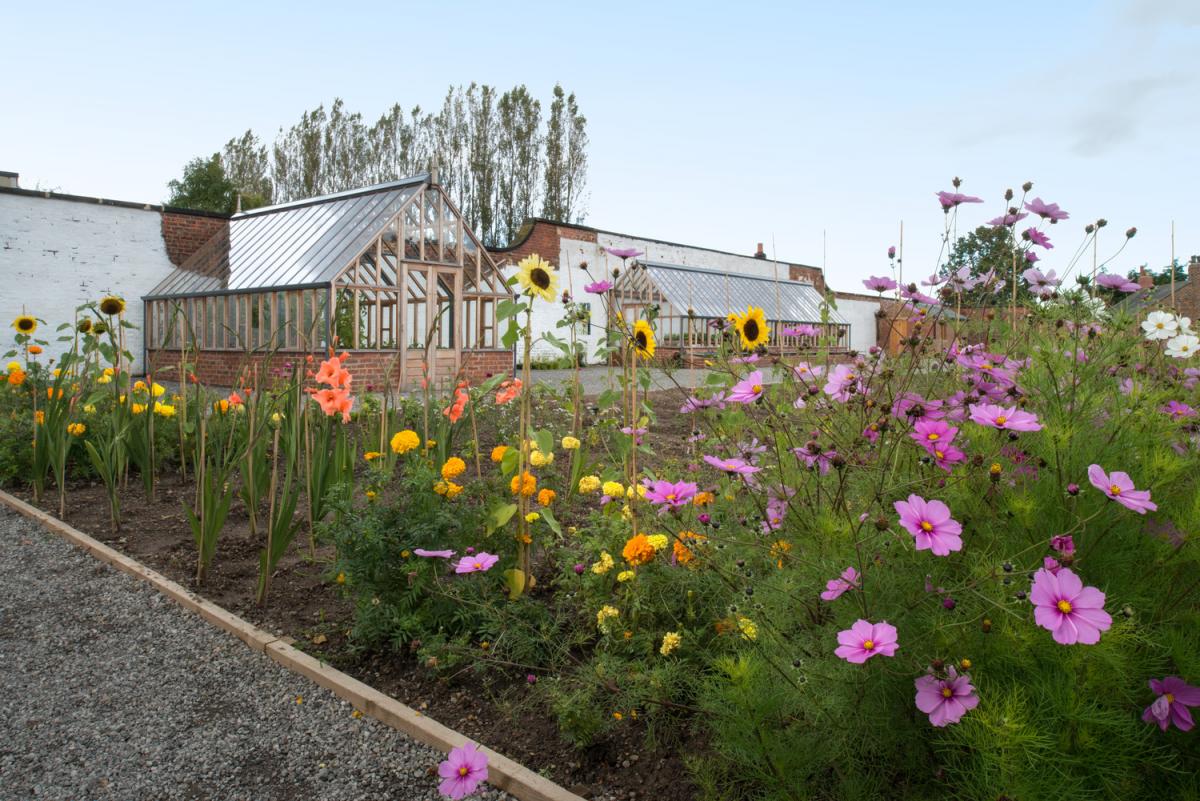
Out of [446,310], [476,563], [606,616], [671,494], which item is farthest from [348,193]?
[671,494]

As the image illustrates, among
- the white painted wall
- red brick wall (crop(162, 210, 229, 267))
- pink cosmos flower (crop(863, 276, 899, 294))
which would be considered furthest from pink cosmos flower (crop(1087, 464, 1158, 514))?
red brick wall (crop(162, 210, 229, 267))

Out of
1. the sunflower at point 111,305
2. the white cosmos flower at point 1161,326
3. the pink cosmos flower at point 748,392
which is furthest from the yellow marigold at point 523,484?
the sunflower at point 111,305

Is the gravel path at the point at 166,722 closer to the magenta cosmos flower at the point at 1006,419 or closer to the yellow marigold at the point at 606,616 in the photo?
the yellow marigold at the point at 606,616

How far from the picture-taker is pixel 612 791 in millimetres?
1772

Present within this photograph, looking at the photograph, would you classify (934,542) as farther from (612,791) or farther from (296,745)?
(296,745)

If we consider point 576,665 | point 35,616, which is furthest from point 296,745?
point 35,616

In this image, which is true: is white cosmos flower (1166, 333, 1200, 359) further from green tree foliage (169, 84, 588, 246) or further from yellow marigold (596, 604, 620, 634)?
green tree foliage (169, 84, 588, 246)

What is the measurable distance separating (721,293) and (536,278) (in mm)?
18775

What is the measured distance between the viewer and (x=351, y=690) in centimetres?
227

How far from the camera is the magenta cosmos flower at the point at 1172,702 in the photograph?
1.09 meters

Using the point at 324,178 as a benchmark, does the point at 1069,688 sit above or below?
below

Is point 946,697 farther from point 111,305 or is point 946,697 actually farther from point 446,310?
point 446,310

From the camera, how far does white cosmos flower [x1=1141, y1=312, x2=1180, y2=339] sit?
211 centimetres

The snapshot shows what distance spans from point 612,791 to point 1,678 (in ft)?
6.69
